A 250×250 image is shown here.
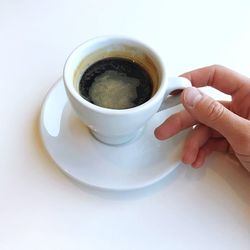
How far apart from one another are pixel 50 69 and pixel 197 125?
31 centimetres

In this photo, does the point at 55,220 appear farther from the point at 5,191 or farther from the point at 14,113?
the point at 14,113

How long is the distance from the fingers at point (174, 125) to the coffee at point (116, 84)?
6 centimetres

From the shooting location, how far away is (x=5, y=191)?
582mm

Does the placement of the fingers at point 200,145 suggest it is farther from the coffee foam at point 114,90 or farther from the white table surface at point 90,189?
the coffee foam at point 114,90

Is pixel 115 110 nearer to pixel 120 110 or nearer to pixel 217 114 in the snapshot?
pixel 120 110

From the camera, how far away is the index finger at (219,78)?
674 mm

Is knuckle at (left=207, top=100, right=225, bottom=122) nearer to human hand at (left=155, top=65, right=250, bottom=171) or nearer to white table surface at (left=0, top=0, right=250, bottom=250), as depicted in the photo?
human hand at (left=155, top=65, right=250, bottom=171)

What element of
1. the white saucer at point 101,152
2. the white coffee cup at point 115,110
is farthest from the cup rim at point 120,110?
the white saucer at point 101,152

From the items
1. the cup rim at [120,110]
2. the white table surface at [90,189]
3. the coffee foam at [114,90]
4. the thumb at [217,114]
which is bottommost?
the white table surface at [90,189]

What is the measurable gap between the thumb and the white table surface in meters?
0.08

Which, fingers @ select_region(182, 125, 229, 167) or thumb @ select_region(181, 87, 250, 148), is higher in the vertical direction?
thumb @ select_region(181, 87, 250, 148)

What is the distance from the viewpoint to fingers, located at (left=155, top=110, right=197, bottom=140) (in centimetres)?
61

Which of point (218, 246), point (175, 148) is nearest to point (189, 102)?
point (175, 148)

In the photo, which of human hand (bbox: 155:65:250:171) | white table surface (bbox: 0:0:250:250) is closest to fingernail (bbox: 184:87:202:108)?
human hand (bbox: 155:65:250:171)
